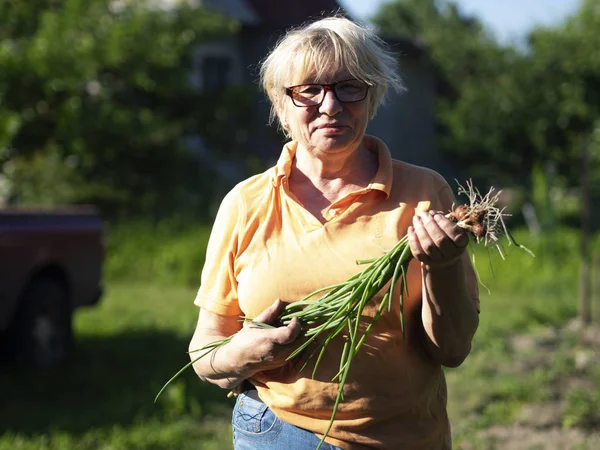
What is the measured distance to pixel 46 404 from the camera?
6945mm

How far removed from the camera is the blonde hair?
2539mm

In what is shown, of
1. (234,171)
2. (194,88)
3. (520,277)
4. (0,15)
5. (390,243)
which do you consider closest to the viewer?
(390,243)

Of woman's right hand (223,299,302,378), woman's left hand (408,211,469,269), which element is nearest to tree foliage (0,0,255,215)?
woman's right hand (223,299,302,378)

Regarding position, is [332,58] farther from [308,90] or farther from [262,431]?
[262,431]

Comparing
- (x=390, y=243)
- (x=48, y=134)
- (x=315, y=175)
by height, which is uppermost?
(x=48, y=134)

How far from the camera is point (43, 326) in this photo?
25.7 ft

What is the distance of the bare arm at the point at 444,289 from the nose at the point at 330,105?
39 centimetres

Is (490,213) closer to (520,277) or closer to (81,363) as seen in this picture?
(81,363)

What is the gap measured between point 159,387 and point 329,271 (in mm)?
5100

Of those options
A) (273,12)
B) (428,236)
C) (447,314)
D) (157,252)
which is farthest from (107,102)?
(428,236)

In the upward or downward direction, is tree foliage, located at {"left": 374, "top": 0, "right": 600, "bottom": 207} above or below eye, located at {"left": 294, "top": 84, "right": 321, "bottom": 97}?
above

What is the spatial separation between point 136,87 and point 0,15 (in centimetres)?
446

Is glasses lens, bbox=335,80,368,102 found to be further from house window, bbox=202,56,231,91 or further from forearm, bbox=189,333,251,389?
house window, bbox=202,56,231,91

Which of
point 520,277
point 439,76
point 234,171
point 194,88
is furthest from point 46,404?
point 439,76
